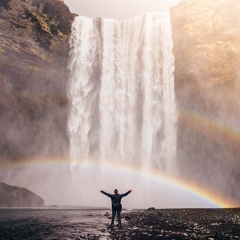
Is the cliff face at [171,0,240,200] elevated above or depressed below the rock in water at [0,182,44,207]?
above

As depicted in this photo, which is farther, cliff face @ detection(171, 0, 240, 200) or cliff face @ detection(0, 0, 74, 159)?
cliff face @ detection(171, 0, 240, 200)

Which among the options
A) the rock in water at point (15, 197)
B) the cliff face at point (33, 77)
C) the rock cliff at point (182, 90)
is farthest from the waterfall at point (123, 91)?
the rock in water at point (15, 197)

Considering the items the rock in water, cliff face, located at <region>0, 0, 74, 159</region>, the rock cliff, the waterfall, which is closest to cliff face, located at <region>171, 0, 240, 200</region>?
the rock cliff

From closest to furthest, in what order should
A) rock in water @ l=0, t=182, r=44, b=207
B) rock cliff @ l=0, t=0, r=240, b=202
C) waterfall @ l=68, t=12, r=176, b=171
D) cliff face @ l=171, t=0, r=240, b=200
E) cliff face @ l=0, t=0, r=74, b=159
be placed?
rock in water @ l=0, t=182, r=44, b=207
cliff face @ l=0, t=0, r=74, b=159
rock cliff @ l=0, t=0, r=240, b=202
cliff face @ l=171, t=0, r=240, b=200
waterfall @ l=68, t=12, r=176, b=171

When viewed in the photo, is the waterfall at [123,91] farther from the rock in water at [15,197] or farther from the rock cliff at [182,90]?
the rock in water at [15,197]

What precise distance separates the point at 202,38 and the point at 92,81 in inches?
730

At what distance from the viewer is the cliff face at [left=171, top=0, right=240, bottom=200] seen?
141 ft

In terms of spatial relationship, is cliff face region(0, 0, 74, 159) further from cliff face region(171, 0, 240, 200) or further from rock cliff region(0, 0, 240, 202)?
cliff face region(171, 0, 240, 200)

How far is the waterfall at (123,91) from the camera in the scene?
44.0m

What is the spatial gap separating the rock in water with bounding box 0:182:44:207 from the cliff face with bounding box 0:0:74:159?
8.85m

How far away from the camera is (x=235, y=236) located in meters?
12.1

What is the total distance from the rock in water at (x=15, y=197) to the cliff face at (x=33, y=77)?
29.0ft

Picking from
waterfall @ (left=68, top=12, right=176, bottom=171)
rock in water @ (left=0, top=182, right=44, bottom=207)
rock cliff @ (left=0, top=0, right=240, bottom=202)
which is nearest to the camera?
rock in water @ (left=0, top=182, right=44, bottom=207)

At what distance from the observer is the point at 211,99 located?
44219 mm
